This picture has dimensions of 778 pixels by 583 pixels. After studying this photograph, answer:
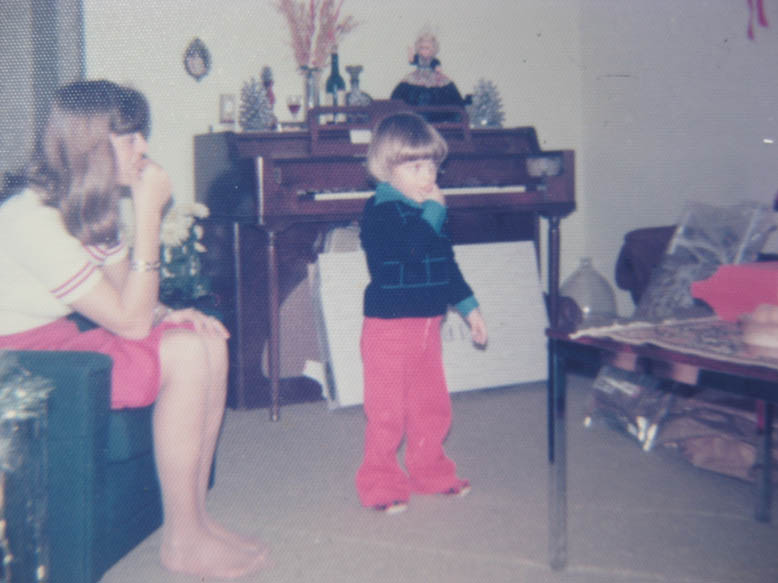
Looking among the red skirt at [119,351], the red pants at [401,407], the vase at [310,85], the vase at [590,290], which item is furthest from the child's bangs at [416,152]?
the vase at [590,290]

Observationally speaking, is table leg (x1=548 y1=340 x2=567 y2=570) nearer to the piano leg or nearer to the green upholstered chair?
the green upholstered chair

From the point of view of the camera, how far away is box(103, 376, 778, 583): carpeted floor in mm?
1509

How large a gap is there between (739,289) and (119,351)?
111 centimetres

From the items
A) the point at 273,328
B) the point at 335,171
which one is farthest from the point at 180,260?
the point at 335,171

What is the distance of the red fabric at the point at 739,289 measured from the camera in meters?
1.36

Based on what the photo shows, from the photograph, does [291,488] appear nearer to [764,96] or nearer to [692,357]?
[692,357]

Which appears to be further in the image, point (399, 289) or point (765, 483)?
point (399, 289)

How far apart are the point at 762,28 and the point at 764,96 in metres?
0.22

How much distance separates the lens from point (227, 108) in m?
3.07

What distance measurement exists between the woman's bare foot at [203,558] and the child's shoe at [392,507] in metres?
0.38

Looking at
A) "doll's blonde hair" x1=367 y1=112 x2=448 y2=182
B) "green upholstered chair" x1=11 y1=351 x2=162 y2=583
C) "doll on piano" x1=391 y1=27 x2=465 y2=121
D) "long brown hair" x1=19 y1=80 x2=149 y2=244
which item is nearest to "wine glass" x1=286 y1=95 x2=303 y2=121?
"doll on piano" x1=391 y1=27 x2=465 y2=121

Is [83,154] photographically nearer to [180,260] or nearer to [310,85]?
[180,260]

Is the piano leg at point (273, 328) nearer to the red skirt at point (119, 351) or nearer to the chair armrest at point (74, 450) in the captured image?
the red skirt at point (119, 351)

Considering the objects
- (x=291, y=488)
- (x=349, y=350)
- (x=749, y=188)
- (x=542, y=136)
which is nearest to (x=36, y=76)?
(x=349, y=350)
